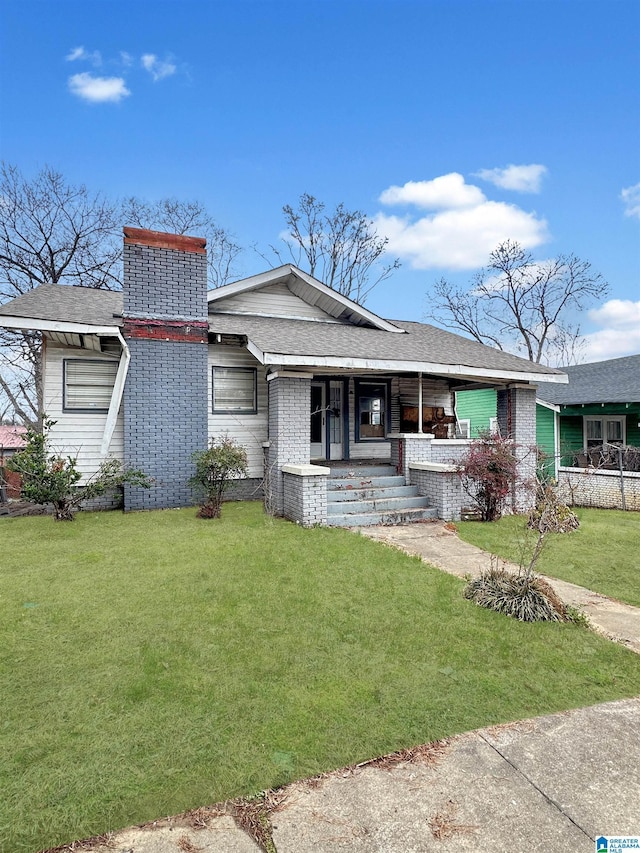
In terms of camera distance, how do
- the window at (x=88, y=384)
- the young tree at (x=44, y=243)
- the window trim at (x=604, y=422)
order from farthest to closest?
the young tree at (x=44, y=243), the window trim at (x=604, y=422), the window at (x=88, y=384)

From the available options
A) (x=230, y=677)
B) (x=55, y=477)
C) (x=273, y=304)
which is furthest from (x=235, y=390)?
(x=230, y=677)

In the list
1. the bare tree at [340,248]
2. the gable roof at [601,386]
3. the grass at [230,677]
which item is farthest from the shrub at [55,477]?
the bare tree at [340,248]

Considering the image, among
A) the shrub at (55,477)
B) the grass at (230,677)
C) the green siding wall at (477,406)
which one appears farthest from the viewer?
the green siding wall at (477,406)

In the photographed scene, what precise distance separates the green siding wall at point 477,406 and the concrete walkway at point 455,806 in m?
19.5

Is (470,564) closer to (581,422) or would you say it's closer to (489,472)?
(489,472)

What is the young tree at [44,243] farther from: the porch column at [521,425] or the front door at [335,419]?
the porch column at [521,425]

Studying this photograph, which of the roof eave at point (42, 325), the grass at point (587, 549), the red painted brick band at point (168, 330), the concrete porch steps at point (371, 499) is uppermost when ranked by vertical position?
the red painted brick band at point (168, 330)

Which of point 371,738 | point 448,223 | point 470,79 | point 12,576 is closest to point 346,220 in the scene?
point 448,223

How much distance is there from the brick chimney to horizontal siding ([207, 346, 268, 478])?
1.33ft

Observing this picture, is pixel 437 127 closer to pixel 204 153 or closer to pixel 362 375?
pixel 204 153

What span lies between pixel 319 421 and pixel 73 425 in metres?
5.46

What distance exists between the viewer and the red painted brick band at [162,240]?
31.1 ft

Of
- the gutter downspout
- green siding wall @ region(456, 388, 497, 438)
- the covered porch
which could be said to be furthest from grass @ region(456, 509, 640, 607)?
green siding wall @ region(456, 388, 497, 438)

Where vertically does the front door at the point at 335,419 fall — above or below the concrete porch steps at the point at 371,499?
above
